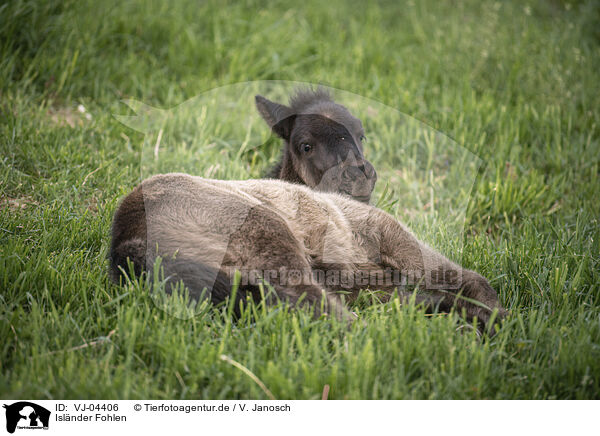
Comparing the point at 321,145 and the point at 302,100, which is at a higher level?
the point at 302,100

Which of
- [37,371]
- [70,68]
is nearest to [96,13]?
[70,68]

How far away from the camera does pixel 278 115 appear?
515cm

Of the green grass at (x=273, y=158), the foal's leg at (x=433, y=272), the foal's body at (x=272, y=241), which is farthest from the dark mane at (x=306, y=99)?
the foal's leg at (x=433, y=272)

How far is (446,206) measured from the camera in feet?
18.1

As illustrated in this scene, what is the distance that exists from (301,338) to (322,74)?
5.46 m

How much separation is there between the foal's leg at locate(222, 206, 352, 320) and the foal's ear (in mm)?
2169

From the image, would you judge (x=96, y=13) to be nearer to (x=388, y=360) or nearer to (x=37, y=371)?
(x=37, y=371)

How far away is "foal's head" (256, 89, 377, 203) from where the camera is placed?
4.53 meters

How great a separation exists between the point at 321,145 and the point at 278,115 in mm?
624

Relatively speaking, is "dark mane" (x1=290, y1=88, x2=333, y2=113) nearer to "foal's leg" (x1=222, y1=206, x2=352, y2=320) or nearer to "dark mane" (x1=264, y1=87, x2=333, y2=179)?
"dark mane" (x1=264, y1=87, x2=333, y2=179)

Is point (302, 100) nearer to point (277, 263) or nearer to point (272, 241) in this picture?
point (272, 241)

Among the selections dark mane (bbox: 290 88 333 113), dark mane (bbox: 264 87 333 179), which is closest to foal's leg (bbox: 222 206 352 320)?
dark mane (bbox: 264 87 333 179)
